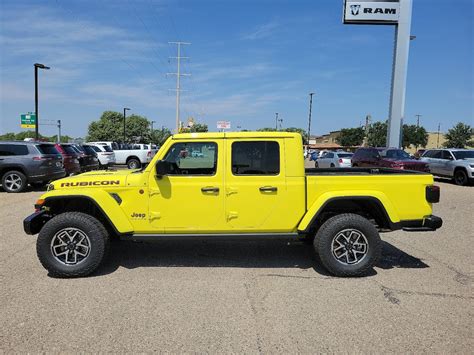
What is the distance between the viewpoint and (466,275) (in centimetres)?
482

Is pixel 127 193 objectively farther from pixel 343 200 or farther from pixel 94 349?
pixel 343 200

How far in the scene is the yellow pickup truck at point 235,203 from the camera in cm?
461

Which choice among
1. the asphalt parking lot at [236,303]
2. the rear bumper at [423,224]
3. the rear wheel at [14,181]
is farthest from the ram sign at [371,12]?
the rear bumper at [423,224]

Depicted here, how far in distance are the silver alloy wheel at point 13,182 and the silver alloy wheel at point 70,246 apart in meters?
8.68

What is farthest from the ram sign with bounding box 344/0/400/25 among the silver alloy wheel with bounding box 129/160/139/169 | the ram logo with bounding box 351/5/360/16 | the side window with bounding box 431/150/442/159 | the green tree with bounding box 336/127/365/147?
the green tree with bounding box 336/127/365/147

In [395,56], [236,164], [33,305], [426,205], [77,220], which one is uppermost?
[395,56]

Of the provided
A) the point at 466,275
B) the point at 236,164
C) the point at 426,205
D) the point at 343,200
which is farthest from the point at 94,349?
the point at 466,275

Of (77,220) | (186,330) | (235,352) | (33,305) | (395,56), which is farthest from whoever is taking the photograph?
(395,56)

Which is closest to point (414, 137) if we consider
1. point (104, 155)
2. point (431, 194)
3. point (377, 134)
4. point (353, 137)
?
point (377, 134)

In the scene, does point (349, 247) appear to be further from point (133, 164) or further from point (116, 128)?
point (116, 128)

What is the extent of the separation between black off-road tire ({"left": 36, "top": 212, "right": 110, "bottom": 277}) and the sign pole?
2638 centimetres

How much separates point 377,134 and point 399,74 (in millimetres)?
61240

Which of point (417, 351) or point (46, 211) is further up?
point (46, 211)

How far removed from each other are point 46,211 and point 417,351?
4563 millimetres
